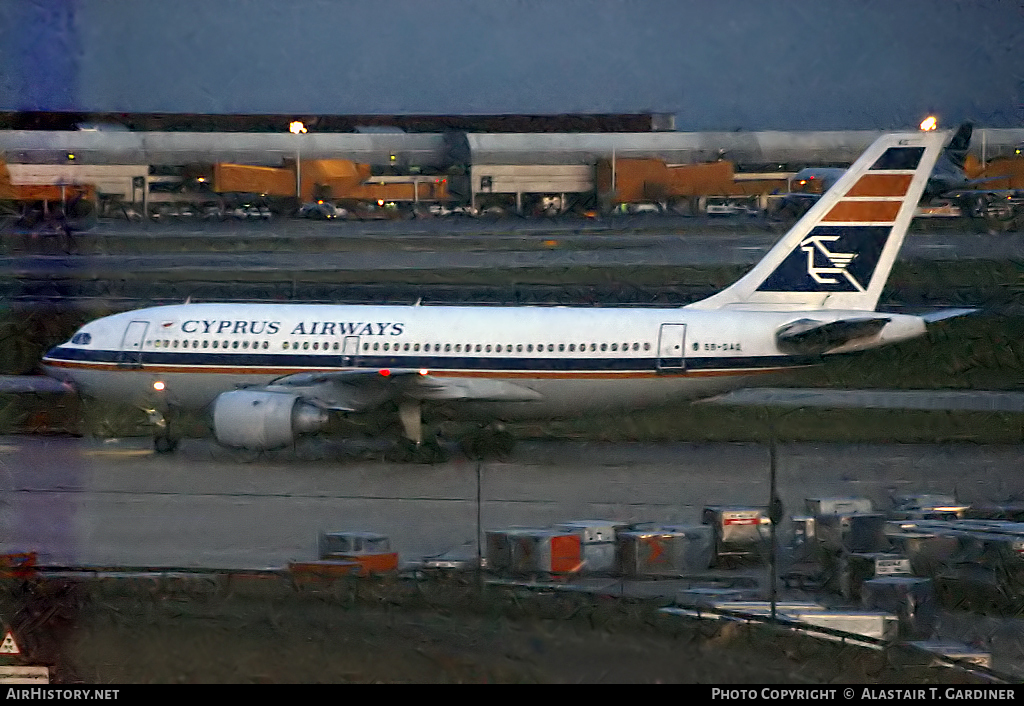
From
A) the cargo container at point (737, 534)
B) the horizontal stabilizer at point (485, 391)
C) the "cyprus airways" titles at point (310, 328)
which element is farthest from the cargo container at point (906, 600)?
the "cyprus airways" titles at point (310, 328)

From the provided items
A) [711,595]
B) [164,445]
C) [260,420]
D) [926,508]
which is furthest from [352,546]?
[164,445]

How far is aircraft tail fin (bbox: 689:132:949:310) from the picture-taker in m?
21.2

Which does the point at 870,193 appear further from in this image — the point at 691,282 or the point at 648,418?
the point at 691,282

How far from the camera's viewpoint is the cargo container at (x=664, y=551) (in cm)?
1309

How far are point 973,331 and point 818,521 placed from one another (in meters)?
15.5

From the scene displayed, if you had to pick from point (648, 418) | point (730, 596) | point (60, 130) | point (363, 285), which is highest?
point (60, 130)

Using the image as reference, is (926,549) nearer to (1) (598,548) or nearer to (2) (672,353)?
(1) (598,548)

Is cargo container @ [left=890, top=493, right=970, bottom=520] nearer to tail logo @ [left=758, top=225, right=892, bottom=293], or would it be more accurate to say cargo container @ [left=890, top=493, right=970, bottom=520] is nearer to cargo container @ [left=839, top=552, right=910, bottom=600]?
cargo container @ [left=839, top=552, right=910, bottom=600]

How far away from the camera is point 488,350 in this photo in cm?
2097

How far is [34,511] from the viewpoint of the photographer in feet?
49.5

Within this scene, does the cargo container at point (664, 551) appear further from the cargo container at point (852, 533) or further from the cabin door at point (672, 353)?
the cabin door at point (672, 353)

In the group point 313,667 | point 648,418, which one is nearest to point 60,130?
point 648,418

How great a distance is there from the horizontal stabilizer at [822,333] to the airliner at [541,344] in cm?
4

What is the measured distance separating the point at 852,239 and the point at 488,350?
6104 mm
